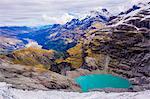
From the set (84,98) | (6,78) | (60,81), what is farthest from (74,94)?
(60,81)

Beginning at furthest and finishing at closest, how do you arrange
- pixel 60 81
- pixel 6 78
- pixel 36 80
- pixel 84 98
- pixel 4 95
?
pixel 60 81 < pixel 36 80 < pixel 6 78 < pixel 84 98 < pixel 4 95

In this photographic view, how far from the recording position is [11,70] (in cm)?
18450

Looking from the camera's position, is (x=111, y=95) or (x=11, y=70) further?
(x=11, y=70)

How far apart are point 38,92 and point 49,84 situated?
15758 centimetres

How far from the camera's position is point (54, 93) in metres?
34.2

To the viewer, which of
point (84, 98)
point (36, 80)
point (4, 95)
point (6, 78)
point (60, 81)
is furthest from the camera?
point (60, 81)

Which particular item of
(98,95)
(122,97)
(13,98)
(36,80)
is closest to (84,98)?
(98,95)

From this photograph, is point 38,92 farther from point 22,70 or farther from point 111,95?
point 22,70

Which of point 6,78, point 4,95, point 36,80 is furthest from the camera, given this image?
point 36,80

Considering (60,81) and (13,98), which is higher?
(13,98)

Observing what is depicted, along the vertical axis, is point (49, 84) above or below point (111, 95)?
below

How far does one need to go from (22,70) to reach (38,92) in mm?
158841

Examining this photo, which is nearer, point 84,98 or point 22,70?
point 84,98

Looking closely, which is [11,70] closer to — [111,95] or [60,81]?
[60,81]
